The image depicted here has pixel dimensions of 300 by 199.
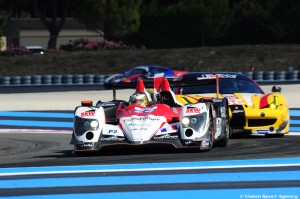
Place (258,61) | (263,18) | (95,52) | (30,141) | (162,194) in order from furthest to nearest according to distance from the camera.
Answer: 1. (263,18)
2. (95,52)
3. (258,61)
4. (30,141)
5. (162,194)

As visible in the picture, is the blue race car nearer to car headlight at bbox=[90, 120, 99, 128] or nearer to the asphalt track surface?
the asphalt track surface

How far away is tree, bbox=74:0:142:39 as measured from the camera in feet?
163

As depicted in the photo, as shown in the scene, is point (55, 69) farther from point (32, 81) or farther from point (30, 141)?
point (30, 141)

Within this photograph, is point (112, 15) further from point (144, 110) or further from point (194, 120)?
point (194, 120)

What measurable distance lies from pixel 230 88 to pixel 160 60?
83.5 ft

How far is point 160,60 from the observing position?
1561 inches

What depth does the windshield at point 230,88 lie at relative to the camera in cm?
1423

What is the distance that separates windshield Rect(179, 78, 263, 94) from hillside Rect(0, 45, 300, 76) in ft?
75.4

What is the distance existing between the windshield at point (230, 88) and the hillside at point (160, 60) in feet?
75.4

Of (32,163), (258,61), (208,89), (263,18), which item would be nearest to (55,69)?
(258,61)

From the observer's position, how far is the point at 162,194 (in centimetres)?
745

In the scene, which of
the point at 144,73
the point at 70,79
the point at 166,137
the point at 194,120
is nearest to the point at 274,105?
the point at 194,120

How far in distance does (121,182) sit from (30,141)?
5631 millimetres

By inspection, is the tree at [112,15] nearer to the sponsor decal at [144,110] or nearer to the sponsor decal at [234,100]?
the sponsor decal at [234,100]
